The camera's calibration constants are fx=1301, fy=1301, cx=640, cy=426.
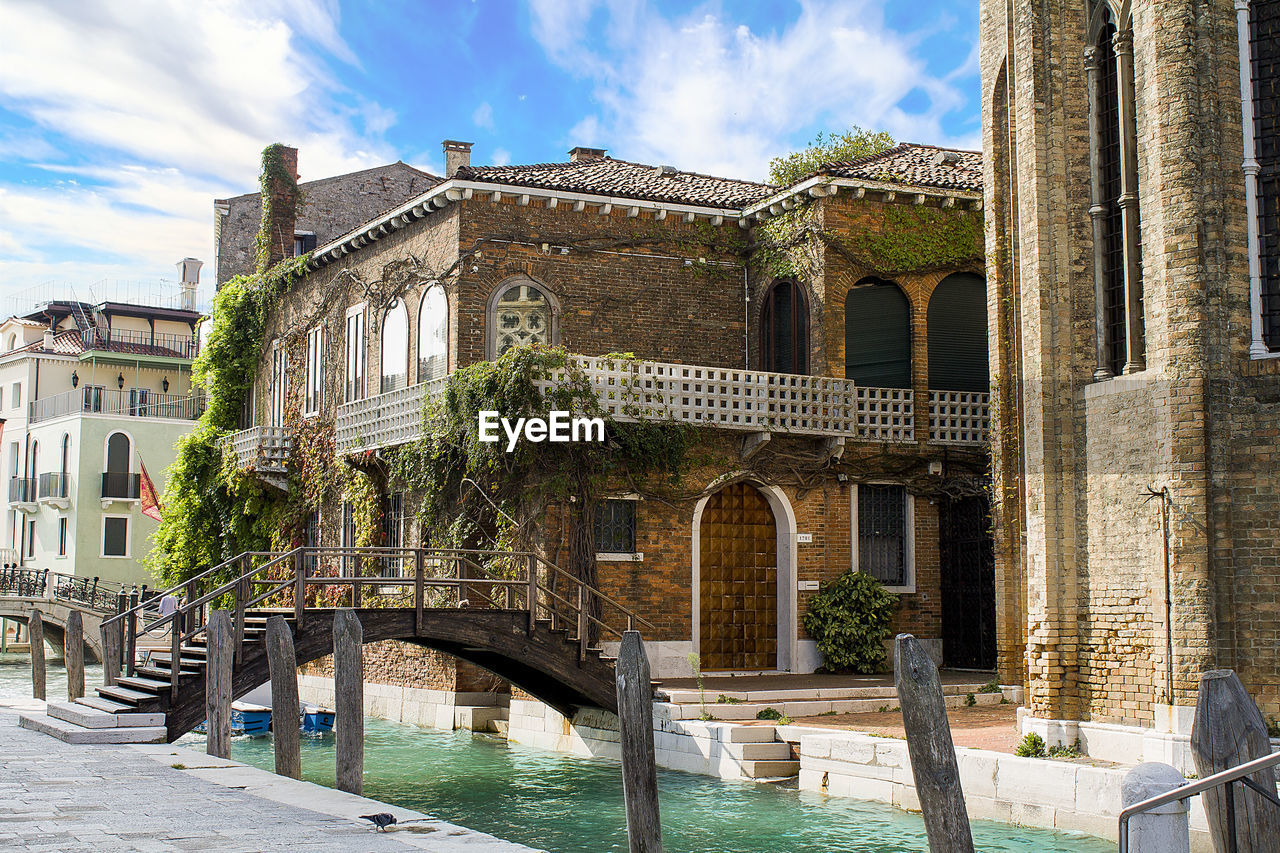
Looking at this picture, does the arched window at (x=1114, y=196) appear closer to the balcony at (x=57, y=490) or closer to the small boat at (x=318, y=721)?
the small boat at (x=318, y=721)

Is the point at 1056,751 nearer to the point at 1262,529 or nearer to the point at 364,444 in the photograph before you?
the point at 1262,529

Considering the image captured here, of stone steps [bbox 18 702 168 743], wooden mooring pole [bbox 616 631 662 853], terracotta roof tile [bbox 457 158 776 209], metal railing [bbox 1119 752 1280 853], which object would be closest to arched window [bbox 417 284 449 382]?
terracotta roof tile [bbox 457 158 776 209]

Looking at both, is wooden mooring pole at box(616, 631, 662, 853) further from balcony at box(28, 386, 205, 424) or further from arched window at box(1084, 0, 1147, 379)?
balcony at box(28, 386, 205, 424)

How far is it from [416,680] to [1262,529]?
546 inches

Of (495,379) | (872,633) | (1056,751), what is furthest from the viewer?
(872,633)

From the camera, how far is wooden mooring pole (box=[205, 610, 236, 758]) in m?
13.0

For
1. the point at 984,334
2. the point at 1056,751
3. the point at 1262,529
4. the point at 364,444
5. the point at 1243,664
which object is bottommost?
the point at 1056,751

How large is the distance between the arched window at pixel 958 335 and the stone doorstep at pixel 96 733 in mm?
13727

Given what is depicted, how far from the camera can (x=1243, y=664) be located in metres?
11.6

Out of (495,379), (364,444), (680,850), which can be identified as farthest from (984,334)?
(680,850)

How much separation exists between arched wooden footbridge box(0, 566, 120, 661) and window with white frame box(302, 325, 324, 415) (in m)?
8.53

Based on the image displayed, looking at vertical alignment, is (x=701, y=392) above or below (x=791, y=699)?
above

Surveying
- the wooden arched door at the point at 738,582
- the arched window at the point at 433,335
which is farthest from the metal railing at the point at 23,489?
the wooden arched door at the point at 738,582

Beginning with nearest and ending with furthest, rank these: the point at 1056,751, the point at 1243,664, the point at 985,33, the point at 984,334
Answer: the point at 1243,664 → the point at 1056,751 → the point at 985,33 → the point at 984,334
